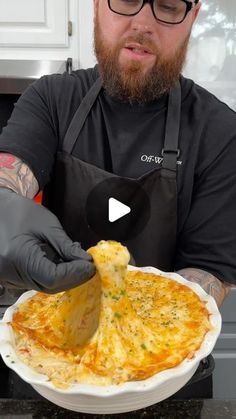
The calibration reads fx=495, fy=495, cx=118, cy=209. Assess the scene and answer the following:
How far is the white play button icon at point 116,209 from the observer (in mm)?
1189

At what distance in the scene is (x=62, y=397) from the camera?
671 millimetres

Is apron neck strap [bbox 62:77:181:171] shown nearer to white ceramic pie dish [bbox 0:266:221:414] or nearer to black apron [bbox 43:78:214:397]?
black apron [bbox 43:78:214:397]

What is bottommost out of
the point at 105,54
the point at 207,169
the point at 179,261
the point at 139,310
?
the point at 179,261

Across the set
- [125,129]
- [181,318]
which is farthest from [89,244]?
[181,318]

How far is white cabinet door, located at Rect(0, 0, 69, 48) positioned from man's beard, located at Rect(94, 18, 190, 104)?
870 mm

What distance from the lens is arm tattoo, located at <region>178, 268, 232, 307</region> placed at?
44.1 inches

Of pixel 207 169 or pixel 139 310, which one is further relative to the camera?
pixel 207 169

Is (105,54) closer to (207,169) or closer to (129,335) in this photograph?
(207,169)

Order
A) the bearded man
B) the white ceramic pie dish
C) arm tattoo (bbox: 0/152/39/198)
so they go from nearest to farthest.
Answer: the white ceramic pie dish < arm tattoo (bbox: 0/152/39/198) < the bearded man

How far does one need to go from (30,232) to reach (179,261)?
1.83 feet

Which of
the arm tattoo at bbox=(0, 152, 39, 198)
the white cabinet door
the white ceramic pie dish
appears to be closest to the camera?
the white ceramic pie dish

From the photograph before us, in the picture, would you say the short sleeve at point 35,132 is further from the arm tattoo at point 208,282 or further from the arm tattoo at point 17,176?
the arm tattoo at point 208,282

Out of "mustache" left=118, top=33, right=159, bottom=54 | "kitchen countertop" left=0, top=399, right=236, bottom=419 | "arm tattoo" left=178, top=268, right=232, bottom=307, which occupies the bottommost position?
"arm tattoo" left=178, top=268, right=232, bottom=307

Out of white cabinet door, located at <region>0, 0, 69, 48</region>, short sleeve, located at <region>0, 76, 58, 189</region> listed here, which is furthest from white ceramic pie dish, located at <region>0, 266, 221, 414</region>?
white cabinet door, located at <region>0, 0, 69, 48</region>
